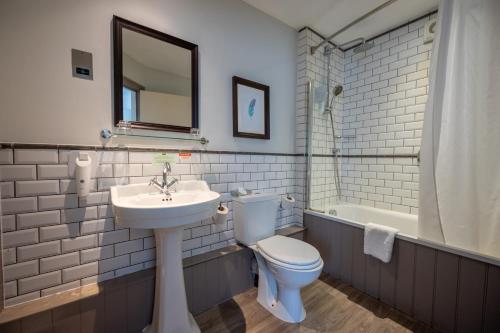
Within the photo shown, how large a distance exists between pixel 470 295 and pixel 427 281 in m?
0.21

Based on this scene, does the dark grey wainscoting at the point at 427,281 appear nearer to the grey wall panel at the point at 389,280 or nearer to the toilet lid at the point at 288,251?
the grey wall panel at the point at 389,280

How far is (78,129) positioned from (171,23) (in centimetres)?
95

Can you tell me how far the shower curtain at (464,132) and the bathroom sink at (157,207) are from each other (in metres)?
1.53

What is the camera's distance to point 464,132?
4.58 feet

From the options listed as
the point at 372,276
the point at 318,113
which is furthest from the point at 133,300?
the point at 318,113

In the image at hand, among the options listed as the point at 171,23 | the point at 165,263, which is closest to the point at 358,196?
the point at 165,263

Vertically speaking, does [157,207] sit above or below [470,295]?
above

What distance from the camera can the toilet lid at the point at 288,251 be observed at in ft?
4.71

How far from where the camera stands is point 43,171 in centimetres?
112

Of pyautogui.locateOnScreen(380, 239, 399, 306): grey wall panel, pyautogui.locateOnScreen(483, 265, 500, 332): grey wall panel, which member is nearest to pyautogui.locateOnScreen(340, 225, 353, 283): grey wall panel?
pyautogui.locateOnScreen(380, 239, 399, 306): grey wall panel

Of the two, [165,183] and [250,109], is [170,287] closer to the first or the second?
[165,183]

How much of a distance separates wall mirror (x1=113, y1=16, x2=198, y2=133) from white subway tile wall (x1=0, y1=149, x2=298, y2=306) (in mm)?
262

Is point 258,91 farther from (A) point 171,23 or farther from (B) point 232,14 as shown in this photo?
(A) point 171,23

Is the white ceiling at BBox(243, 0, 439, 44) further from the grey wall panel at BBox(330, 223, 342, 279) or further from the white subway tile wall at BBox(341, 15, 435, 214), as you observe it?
the grey wall panel at BBox(330, 223, 342, 279)
